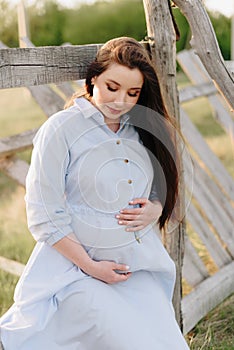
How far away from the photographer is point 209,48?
270 cm

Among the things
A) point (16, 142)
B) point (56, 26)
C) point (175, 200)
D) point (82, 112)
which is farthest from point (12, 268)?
point (56, 26)

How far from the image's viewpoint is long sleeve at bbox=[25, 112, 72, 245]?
2.18m

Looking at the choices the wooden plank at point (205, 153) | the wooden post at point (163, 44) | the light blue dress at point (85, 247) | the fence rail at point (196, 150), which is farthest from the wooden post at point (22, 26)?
the light blue dress at point (85, 247)

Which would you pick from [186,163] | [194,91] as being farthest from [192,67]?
[186,163]

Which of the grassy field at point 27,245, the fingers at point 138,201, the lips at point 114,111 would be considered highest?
the lips at point 114,111

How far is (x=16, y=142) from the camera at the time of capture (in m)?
3.68

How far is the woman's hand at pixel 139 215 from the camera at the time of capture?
2.36 m

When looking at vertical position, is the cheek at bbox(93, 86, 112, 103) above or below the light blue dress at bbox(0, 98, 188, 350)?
above

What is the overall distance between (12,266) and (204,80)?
2.36 m

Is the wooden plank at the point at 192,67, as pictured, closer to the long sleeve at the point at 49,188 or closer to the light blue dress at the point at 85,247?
the light blue dress at the point at 85,247

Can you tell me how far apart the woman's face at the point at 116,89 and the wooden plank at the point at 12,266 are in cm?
186

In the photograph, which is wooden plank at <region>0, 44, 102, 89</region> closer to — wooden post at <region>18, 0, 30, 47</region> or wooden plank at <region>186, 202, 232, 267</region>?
wooden post at <region>18, 0, 30, 47</region>

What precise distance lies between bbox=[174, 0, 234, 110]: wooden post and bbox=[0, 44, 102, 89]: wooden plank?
0.44m

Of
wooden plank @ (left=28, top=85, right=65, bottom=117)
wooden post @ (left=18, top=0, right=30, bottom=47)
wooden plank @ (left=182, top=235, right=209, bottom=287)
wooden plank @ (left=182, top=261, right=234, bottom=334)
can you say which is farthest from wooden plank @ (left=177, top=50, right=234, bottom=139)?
wooden plank @ (left=28, top=85, right=65, bottom=117)
